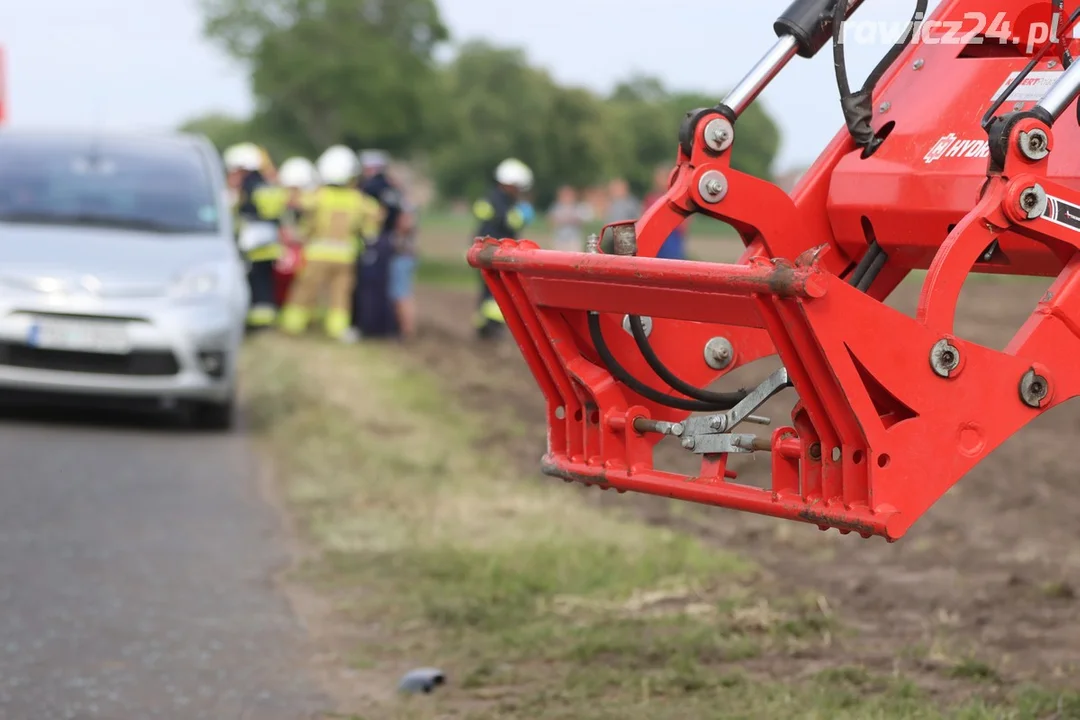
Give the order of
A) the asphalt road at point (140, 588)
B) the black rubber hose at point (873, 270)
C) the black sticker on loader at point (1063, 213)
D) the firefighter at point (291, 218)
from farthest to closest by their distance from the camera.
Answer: the firefighter at point (291, 218)
the asphalt road at point (140, 588)
the black rubber hose at point (873, 270)
the black sticker on loader at point (1063, 213)

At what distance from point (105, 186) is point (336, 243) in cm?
751

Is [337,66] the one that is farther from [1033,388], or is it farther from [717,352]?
[1033,388]

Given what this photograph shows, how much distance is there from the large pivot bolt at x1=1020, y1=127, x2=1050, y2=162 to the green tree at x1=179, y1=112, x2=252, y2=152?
112704mm

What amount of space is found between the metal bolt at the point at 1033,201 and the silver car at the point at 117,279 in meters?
7.66

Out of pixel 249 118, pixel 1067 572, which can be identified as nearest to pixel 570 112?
pixel 249 118

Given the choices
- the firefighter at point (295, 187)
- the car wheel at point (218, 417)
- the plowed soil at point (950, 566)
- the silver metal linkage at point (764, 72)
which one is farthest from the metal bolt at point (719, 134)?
the firefighter at point (295, 187)

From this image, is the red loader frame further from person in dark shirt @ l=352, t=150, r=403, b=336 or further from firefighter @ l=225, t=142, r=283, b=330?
person in dark shirt @ l=352, t=150, r=403, b=336

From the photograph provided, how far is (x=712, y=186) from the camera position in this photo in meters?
4.31

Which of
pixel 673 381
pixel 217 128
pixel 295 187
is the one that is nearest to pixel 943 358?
pixel 673 381

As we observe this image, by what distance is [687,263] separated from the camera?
370cm

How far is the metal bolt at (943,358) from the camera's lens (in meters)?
3.66

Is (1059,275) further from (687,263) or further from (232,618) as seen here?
(232,618)

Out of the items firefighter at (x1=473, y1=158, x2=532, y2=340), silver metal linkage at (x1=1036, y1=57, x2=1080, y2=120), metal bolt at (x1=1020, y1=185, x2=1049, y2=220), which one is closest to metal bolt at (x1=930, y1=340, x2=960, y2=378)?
metal bolt at (x1=1020, y1=185, x2=1049, y2=220)

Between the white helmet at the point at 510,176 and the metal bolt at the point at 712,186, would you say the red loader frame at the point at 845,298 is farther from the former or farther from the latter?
the white helmet at the point at 510,176
